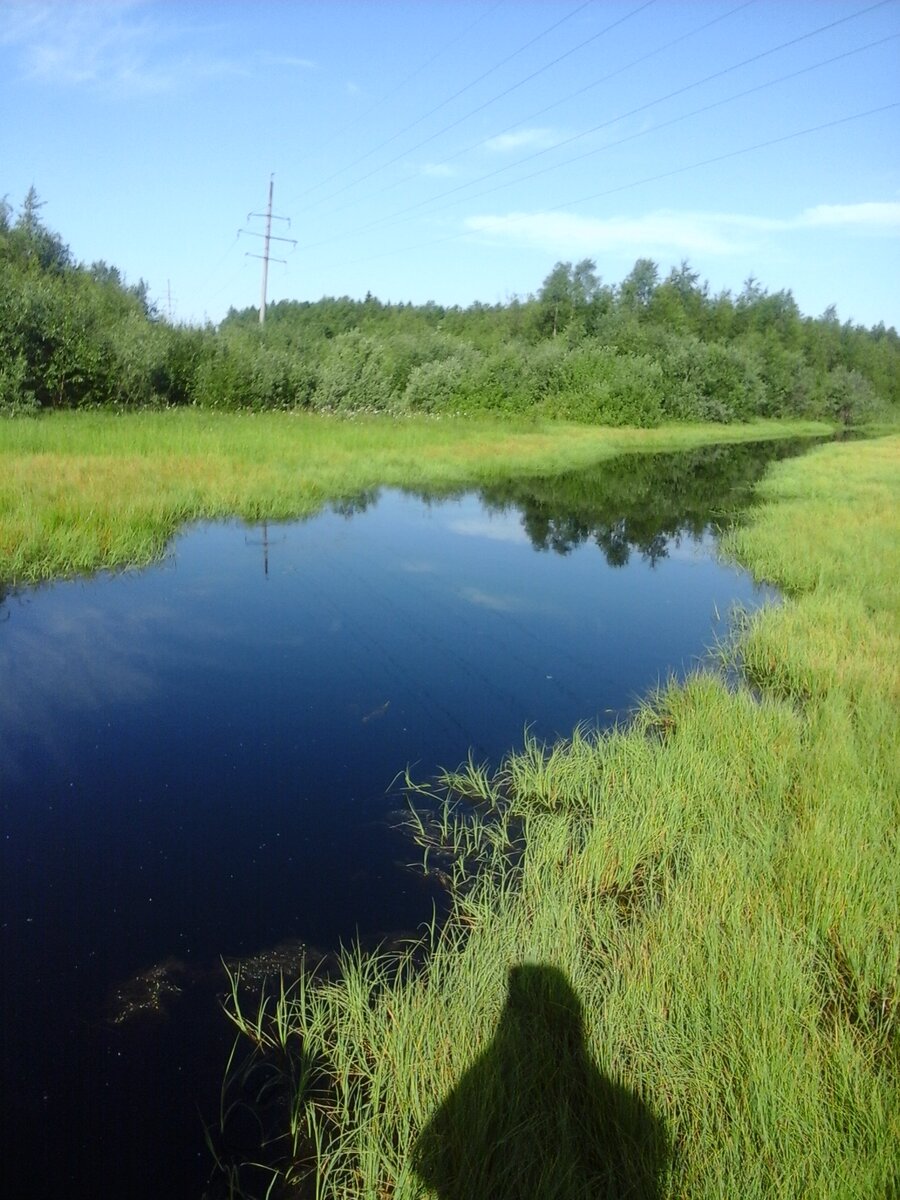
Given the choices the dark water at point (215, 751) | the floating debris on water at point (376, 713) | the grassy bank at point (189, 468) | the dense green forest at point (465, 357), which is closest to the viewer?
the dark water at point (215, 751)

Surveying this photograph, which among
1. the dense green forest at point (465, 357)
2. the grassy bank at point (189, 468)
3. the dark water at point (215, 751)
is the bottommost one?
the dark water at point (215, 751)

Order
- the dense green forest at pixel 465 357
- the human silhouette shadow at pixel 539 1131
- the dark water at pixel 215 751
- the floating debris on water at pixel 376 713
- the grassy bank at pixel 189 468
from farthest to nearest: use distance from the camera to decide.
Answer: the dense green forest at pixel 465 357 < the grassy bank at pixel 189 468 < the floating debris on water at pixel 376 713 < the dark water at pixel 215 751 < the human silhouette shadow at pixel 539 1131

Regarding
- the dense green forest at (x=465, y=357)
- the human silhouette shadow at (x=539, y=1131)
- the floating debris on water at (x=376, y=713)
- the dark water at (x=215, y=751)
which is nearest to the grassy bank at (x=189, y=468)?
the dark water at (x=215, y=751)

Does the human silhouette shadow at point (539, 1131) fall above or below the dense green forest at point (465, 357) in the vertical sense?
below

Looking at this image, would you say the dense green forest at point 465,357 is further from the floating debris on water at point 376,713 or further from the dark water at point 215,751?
the floating debris on water at point 376,713

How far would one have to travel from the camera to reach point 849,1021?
9.68ft

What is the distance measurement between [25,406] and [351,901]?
58.8 ft

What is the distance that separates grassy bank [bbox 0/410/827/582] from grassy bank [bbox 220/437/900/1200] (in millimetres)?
5822

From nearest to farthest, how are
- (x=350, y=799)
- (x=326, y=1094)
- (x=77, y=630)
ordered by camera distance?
(x=326, y=1094)
(x=350, y=799)
(x=77, y=630)

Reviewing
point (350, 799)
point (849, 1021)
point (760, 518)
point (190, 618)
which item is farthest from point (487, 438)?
point (849, 1021)

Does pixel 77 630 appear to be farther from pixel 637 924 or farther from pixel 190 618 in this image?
pixel 637 924

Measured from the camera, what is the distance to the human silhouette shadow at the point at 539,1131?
2.27 m

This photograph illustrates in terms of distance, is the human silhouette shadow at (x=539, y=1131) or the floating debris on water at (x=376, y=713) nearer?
the human silhouette shadow at (x=539, y=1131)

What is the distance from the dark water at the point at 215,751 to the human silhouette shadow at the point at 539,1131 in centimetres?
73
